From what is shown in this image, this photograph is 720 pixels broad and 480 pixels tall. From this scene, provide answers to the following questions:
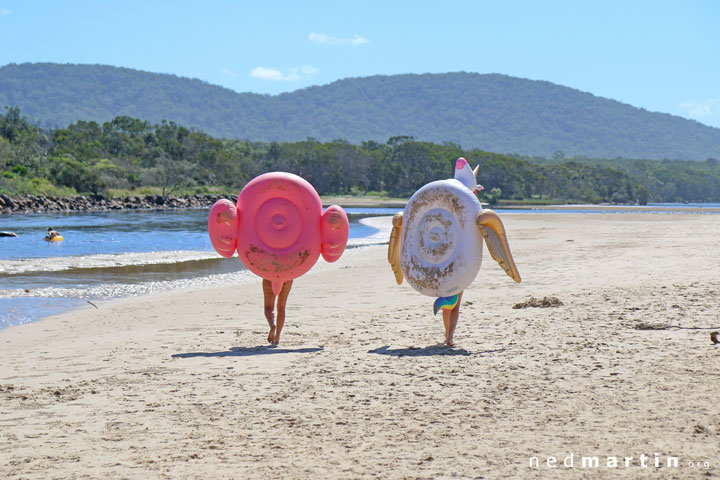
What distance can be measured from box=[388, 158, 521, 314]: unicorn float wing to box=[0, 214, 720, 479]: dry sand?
0.68m

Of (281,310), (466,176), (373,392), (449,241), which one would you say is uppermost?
(466,176)

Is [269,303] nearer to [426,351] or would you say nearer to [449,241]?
[426,351]

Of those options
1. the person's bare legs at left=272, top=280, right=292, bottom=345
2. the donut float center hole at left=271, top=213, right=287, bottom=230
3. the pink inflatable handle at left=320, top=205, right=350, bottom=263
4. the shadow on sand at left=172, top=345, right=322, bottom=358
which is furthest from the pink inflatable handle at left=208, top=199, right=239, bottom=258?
the shadow on sand at left=172, top=345, right=322, bottom=358

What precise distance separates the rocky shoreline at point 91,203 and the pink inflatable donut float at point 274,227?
128 feet

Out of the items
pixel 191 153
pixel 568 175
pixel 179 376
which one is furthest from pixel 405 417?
pixel 568 175

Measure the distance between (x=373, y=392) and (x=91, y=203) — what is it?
60.4 m

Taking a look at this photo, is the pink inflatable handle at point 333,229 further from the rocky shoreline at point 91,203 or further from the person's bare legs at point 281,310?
the rocky shoreline at point 91,203

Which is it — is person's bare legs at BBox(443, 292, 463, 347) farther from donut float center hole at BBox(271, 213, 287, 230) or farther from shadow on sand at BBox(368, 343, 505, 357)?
donut float center hole at BBox(271, 213, 287, 230)

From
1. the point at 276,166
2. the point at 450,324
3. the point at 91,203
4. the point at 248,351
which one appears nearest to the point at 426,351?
the point at 450,324

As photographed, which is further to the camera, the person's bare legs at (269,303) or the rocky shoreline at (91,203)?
the rocky shoreline at (91,203)

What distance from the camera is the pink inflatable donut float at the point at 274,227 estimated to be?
807 centimetres

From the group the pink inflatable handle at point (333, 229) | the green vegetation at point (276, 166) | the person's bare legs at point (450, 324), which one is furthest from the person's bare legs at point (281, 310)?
the green vegetation at point (276, 166)

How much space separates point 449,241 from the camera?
7.53m

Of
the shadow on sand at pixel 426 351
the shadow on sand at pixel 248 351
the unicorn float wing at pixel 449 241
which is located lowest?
the shadow on sand at pixel 248 351
